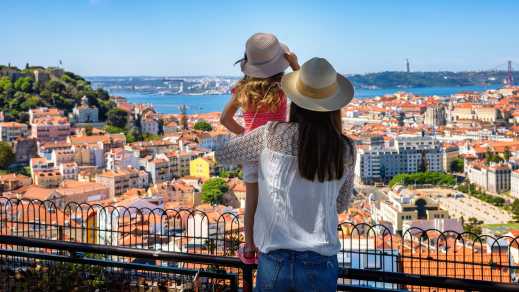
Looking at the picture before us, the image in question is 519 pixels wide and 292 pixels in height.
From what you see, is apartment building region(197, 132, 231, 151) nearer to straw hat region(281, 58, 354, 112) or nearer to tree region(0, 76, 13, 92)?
tree region(0, 76, 13, 92)

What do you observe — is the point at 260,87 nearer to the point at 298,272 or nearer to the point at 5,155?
the point at 298,272

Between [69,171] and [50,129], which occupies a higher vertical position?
[50,129]

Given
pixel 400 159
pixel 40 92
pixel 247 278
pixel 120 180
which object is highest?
pixel 40 92

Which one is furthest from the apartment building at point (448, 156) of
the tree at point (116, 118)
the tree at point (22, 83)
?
the tree at point (22, 83)

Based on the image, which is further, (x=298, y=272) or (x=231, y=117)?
Result: (x=231, y=117)

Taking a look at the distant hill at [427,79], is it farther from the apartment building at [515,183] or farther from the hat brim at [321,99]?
the hat brim at [321,99]

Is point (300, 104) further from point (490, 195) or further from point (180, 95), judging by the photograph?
point (180, 95)

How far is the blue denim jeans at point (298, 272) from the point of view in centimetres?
97

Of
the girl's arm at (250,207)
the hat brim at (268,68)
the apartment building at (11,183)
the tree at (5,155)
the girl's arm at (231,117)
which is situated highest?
the hat brim at (268,68)

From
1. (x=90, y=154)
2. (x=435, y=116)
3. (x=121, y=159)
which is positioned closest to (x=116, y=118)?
(x=90, y=154)

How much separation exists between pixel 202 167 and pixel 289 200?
2157cm

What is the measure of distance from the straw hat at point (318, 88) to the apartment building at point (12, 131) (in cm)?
2557

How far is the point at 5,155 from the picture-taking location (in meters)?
21.2

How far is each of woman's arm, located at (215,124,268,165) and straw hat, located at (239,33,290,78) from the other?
0.12m
